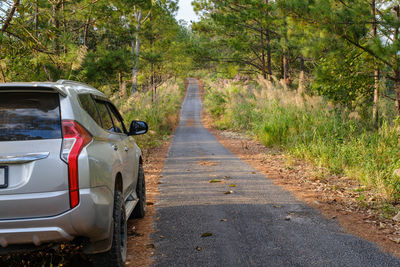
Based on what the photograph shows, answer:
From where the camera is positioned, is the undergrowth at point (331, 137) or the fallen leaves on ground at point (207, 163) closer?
the undergrowth at point (331, 137)

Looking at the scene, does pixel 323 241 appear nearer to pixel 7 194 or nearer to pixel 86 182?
pixel 86 182

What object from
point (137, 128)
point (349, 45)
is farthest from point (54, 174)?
point (349, 45)

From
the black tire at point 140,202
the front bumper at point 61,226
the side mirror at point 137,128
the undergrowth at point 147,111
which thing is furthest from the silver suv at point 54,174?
the undergrowth at point 147,111

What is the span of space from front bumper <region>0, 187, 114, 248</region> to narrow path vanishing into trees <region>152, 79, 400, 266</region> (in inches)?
49.6

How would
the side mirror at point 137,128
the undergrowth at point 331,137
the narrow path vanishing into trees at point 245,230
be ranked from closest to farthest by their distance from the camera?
the narrow path vanishing into trees at point 245,230, the side mirror at point 137,128, the undergrowth at point 331,137

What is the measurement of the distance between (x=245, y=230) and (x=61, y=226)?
2.66 meters

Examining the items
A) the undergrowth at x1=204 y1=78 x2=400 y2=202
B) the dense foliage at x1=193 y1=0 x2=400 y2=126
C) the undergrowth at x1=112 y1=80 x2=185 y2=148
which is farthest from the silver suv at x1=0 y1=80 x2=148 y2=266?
the undergrowth at x1=112 y1=80 x2=185 y2=148

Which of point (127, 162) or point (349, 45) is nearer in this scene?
point (127, 162)

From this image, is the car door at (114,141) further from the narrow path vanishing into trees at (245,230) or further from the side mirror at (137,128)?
the narrow path vanishing into trees at (245,230)

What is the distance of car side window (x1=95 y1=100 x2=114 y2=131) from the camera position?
4.01 meters

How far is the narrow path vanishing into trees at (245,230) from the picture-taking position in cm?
391

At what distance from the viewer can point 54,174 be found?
8.99 ft

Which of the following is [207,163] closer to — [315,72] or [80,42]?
[315,72]

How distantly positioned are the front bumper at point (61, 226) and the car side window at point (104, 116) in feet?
4.08
